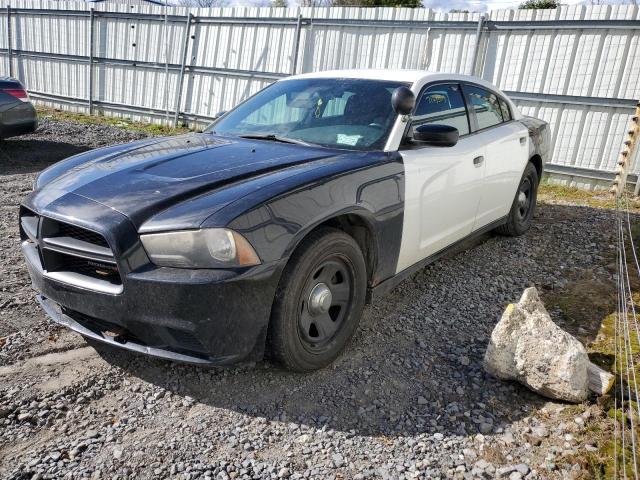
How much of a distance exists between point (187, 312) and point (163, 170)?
94 cm

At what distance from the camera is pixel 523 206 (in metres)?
5.48

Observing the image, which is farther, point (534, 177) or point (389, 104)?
point (534, 177)

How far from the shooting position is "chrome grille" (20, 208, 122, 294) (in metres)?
2.36

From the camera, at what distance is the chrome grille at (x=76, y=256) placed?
7.75 ft

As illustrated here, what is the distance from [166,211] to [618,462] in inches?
91.7

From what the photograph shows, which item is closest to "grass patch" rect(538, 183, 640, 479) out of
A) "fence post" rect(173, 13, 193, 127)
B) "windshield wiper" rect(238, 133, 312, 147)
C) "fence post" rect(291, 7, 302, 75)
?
"windshield wiper" rect(238, 133, 312, 147)

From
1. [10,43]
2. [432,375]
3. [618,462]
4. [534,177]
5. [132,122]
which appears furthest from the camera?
[10,43]

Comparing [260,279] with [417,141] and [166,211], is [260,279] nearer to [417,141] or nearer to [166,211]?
[166,211]

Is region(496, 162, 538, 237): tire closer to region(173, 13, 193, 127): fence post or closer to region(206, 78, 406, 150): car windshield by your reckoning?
region(206, 78, 406, 150): car windshield

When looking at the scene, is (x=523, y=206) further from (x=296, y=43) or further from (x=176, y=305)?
(x=296, y=43)

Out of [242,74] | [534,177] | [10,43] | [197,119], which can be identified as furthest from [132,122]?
[534,177]

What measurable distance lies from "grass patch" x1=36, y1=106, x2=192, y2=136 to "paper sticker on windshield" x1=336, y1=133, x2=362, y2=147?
879cm

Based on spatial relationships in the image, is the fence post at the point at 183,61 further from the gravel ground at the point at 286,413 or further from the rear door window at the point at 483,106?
the gravel ground at the point at 286,413

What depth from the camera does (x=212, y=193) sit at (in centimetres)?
247
